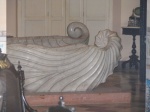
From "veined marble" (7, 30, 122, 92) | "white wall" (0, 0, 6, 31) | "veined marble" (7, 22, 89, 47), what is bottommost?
"veined marble" (7, 30, 122, 92)

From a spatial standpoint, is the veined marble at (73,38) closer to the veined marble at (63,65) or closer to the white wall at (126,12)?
the veined marble at (63,65)

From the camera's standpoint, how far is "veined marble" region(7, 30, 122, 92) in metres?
5.14

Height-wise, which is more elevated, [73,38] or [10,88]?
[73,38]

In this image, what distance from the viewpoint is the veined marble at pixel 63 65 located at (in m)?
5.14

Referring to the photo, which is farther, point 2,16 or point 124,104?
point 124,104

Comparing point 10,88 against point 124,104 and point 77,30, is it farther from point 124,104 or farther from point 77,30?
point 77,30

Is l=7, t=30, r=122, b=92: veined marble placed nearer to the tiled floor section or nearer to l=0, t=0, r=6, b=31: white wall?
the tiled floor section

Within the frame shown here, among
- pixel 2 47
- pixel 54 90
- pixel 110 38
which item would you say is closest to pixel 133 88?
pixel 110 38

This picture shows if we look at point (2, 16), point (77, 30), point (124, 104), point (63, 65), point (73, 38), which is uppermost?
point (2, 16)

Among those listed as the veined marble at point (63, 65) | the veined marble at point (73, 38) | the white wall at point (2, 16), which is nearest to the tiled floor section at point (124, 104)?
the veined marble at point (63, 65)

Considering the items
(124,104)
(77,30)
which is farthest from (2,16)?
(77,30)

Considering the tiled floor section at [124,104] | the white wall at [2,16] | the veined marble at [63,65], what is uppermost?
the white wall at [2,16]

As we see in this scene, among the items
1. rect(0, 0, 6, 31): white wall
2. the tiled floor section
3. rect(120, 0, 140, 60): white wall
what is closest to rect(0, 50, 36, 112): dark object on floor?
rect(0, 0, 6, 31): white wall

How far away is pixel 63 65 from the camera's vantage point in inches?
206
